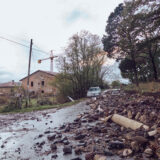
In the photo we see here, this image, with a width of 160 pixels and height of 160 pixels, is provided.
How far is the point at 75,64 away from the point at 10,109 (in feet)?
25.7

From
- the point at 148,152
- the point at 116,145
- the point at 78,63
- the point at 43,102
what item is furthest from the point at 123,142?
the point at 78,63

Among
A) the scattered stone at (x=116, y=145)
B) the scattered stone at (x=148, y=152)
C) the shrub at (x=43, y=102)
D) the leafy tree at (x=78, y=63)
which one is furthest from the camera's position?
the leafy tree at (x=78, y=63)

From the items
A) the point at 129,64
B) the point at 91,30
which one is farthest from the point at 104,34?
the point at 129,64

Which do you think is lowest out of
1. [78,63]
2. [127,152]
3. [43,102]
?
[43,102]

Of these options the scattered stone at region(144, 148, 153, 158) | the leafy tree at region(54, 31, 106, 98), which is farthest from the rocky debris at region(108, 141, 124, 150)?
the leafy tree at region(54, 31, 106, 98)

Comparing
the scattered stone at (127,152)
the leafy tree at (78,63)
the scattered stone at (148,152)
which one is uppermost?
the leafy tree at (78,63)

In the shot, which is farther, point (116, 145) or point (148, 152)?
point (116, 145)

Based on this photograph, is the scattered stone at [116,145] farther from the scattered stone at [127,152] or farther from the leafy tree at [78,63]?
the leafy tree at [78,63]

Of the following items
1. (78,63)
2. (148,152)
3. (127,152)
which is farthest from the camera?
(78,63)

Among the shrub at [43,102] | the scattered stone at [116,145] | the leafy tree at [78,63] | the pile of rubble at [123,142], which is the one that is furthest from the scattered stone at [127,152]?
the leafy tree at [78,63]

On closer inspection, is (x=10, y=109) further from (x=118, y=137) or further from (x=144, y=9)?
(x=144, y=9)

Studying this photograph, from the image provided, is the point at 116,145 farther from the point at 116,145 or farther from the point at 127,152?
the point at 127,152

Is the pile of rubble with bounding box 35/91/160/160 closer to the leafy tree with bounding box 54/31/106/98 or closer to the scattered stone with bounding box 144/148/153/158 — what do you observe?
the scattered stone with bounding box 144/148/153/158

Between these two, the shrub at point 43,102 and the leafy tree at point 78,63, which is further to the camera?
the leafy tree at point 78,63
